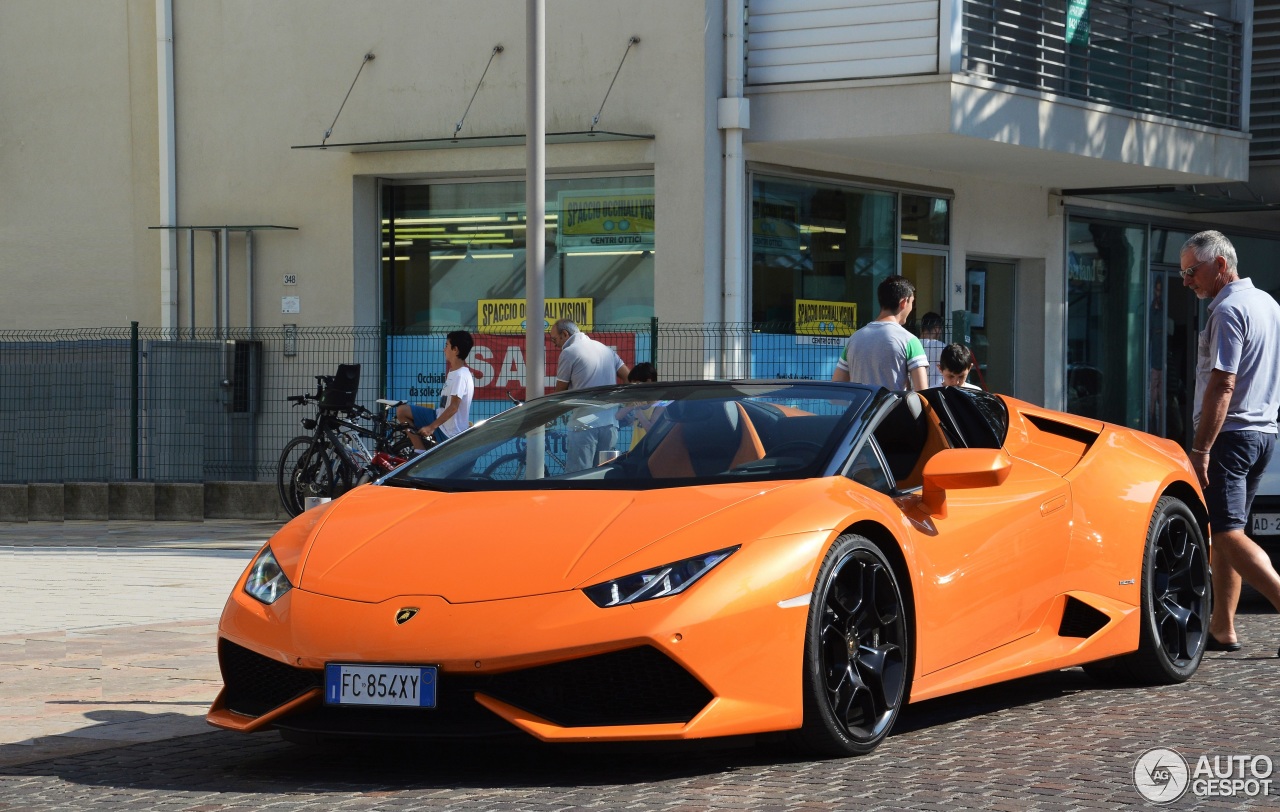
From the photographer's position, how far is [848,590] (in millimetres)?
5676

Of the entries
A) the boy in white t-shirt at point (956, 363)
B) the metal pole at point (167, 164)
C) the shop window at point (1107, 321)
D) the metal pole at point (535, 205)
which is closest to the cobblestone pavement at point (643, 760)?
the metal pole at point (535, 205)

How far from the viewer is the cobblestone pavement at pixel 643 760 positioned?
507 cm

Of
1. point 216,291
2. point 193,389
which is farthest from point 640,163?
point 193,389

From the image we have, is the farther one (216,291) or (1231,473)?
(216,291)

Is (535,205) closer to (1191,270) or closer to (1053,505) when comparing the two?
(1053,505)

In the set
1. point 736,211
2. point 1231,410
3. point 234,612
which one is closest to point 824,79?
point 736,211

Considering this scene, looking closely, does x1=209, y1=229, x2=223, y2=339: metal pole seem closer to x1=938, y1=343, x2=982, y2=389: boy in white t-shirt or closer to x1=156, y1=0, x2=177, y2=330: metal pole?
x1=156, y1=0, x2=177, y2=330: metal pole

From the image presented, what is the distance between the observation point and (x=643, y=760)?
5.63m

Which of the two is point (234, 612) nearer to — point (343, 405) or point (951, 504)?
point (951, 504)

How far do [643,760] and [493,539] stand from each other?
0.83 metres

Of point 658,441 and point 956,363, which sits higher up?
point 956,363

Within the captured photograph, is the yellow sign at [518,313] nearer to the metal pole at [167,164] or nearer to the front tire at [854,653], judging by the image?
the metal pole at [167,164]

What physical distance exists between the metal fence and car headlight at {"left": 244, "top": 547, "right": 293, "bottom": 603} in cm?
1173

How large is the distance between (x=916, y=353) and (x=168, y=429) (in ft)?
33.9
